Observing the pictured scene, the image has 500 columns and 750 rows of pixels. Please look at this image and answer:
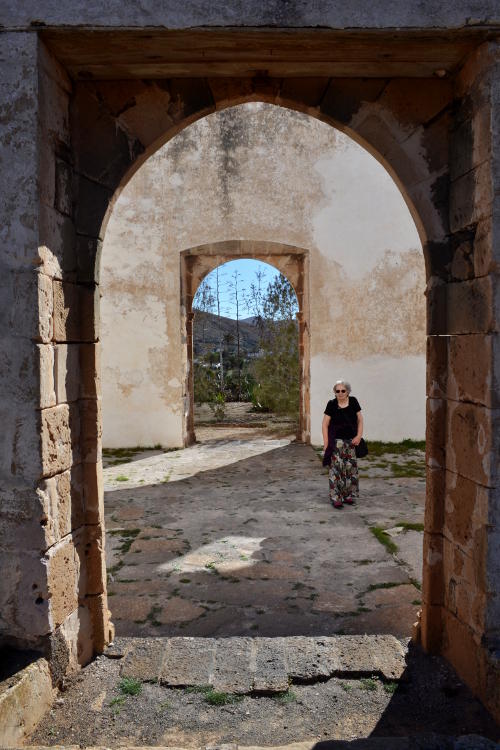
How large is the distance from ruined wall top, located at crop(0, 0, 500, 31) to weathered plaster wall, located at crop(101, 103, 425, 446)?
6.45m

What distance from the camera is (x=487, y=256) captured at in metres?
2.49

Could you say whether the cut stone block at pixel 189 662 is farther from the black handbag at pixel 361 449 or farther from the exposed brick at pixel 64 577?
the black handbag at pixel 361 449

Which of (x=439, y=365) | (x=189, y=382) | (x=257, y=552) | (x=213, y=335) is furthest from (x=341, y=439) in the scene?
(x=213, y=335)

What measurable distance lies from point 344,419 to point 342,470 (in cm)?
52

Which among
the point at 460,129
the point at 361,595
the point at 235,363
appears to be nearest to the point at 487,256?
the point at 460,129

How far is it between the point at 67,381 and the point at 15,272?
0.57m

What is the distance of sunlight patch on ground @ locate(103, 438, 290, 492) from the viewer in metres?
6.95

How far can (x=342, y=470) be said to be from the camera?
5715mm

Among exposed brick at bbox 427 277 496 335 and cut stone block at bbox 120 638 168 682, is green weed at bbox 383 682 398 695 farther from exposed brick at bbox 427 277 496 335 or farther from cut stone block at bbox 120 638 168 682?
exposed brick at bbox 427 277 496 335

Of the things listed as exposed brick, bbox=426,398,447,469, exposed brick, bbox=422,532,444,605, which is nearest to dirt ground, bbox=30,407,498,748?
exposed brick, bbox=422,532,444,605

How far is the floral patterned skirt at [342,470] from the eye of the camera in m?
5.68

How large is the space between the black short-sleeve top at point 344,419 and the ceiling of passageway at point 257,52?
3305mm

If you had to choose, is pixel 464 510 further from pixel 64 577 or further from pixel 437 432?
pixel 64 577

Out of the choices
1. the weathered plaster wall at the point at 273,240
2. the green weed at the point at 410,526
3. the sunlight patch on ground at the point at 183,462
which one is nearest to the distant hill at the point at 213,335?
the sunlight patch on ground at the point at 183,462
